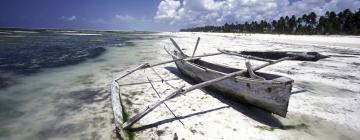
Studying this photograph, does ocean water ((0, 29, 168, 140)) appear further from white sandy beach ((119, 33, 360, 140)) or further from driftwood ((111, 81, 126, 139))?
white sandy beach ((119, 33, 360, 140))

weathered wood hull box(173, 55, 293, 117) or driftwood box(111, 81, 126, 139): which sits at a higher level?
weathered wood hull box(173, 55, 293, 117)

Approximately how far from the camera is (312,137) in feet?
14.0

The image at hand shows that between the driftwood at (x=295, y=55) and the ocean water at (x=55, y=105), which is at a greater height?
the driftwood at (x=295, y=55)

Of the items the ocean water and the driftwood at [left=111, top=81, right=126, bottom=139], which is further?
the ocean water

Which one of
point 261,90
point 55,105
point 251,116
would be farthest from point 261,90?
point 55,105

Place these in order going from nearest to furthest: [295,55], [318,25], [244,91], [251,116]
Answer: [251,116] → [244,91] → [295,55] → [318,25]

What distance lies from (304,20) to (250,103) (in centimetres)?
6479

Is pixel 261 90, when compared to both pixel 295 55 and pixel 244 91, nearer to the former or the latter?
pixel 244 91

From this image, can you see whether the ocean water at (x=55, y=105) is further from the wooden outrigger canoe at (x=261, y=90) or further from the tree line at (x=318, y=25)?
the tree line at (x=318, y=25)

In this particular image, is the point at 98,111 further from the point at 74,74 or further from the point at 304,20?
the point at 304,20

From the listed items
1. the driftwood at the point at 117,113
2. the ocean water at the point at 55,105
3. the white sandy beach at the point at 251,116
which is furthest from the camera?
the ocean water at the point at 55,105

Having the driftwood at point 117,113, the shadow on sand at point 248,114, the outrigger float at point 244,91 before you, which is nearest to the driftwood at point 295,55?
the outrigger float at point 244,91

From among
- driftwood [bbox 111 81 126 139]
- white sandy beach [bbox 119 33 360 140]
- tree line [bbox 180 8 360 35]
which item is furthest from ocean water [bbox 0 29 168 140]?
tree line [bbox 180 8 360 35]

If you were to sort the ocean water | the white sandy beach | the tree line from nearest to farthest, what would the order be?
1. the white sandy beach
2. the ocean water
3. the tree line
